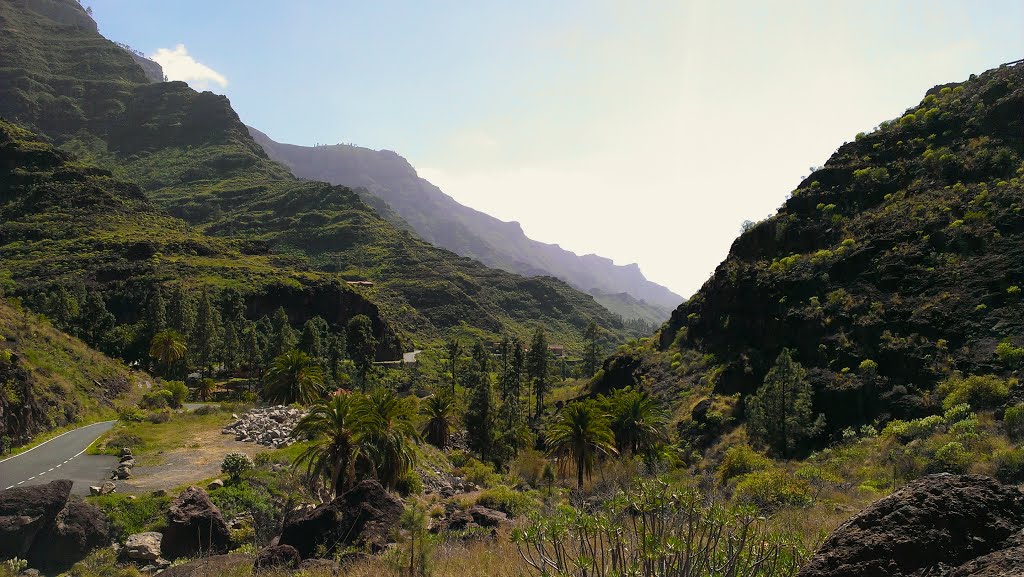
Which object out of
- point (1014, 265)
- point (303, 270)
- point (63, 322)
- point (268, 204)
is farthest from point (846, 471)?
point (268, 204)

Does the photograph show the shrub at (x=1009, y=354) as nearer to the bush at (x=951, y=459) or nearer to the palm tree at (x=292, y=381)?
the bush at (x=951, y=459)

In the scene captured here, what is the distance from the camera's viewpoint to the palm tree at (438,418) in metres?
43.8

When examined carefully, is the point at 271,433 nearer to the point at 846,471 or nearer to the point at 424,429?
the point at 424,429

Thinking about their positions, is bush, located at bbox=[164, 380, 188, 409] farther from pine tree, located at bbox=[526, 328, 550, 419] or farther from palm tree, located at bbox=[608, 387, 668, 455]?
pine tree, located at bbox=[526, 328, 550, 419]

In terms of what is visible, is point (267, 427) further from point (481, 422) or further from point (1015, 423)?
point (1015, 423)

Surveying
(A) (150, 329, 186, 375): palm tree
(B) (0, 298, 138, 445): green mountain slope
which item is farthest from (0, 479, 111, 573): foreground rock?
(A) (150, 329, 186, 375): palm tree

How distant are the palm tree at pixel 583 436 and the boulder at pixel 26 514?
23.5 m

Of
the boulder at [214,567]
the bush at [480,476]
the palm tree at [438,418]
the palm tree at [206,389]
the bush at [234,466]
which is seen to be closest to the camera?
the boulder at [214,567]

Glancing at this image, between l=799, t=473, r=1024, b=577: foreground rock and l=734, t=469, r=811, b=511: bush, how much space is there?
28.0 feet

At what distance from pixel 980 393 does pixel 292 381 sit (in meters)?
44.0

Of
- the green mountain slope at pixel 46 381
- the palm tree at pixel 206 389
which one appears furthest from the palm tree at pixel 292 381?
the palm tree at pixel 206 389

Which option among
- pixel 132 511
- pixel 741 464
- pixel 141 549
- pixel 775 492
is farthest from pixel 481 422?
pixel 775 492

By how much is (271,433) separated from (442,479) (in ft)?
38.8

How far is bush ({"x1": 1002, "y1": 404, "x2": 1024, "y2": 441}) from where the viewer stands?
15.9m
